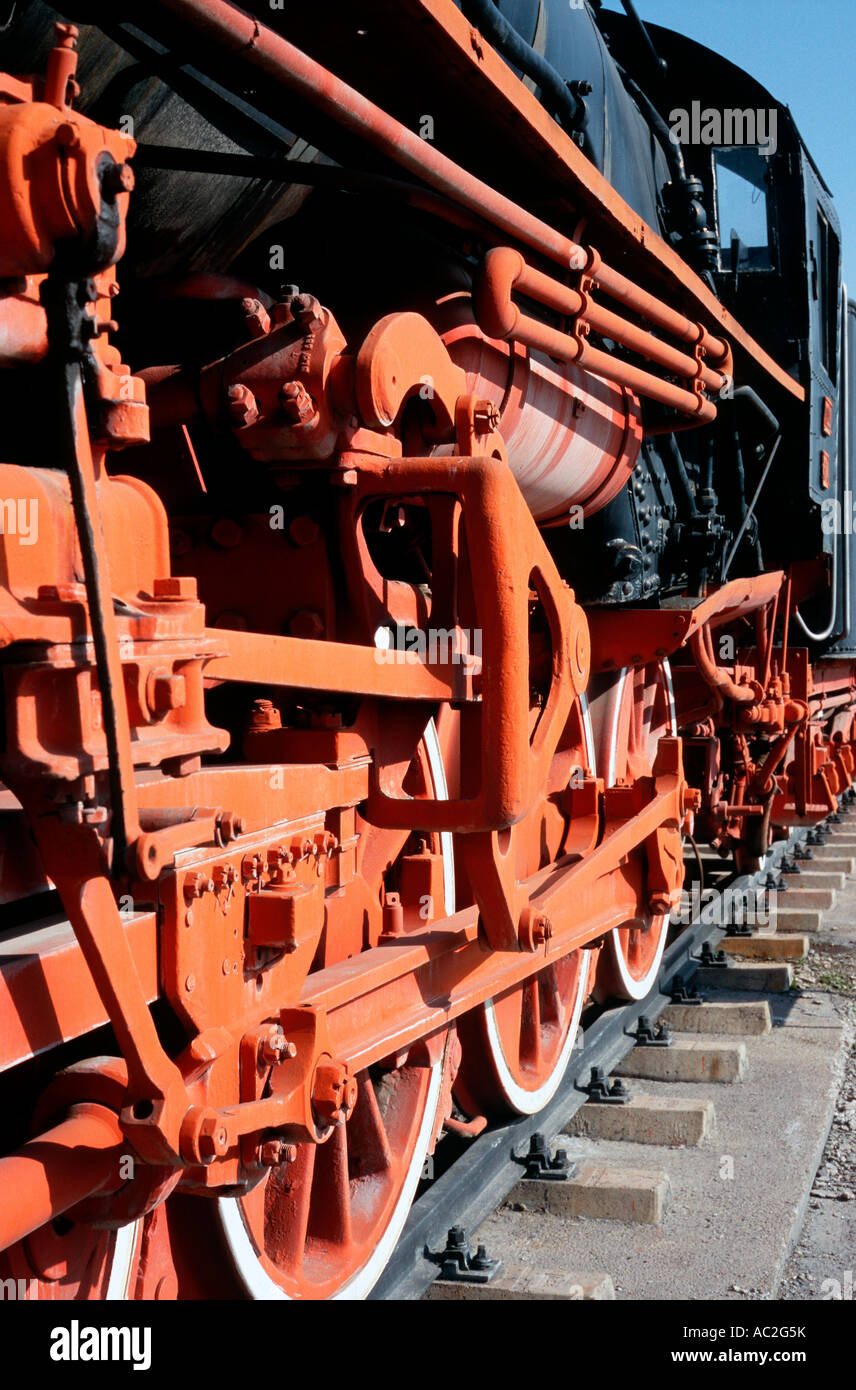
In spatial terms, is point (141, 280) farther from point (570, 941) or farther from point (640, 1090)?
point (640, 1090)

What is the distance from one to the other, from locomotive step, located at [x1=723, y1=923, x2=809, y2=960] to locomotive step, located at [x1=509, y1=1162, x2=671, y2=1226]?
8.76 feet

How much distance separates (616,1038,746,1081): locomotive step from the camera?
4.42m

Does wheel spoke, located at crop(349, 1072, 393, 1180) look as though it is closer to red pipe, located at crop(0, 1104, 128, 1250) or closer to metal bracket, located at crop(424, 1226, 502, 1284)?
metal bracket, located at crop(424, 1226, 502, 1284)

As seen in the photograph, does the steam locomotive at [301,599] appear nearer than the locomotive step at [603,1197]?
Yes

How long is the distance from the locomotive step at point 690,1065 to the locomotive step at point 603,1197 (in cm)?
92

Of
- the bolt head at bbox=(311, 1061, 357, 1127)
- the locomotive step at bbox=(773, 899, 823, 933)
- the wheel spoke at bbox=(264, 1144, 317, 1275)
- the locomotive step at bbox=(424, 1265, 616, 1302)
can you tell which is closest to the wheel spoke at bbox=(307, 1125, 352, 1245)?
the wheel spoke at bbox=(264, 1144, 317, 1275)

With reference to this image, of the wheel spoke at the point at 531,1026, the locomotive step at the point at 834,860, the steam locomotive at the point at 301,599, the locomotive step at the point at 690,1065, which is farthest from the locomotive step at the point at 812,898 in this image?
the wheel spoke at the point at 531,1026

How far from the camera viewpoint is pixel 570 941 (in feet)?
9.65

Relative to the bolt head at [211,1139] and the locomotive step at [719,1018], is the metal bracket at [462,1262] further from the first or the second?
the locomotive step at [719,1018]

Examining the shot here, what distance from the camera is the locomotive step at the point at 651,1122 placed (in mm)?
3912

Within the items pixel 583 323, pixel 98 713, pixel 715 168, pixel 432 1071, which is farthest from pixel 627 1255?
pixel 715 168

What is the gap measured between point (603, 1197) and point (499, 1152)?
283mm

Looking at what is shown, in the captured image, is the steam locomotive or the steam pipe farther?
the steam pipe

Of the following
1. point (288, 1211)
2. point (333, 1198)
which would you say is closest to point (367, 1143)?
point (333, 1198)
